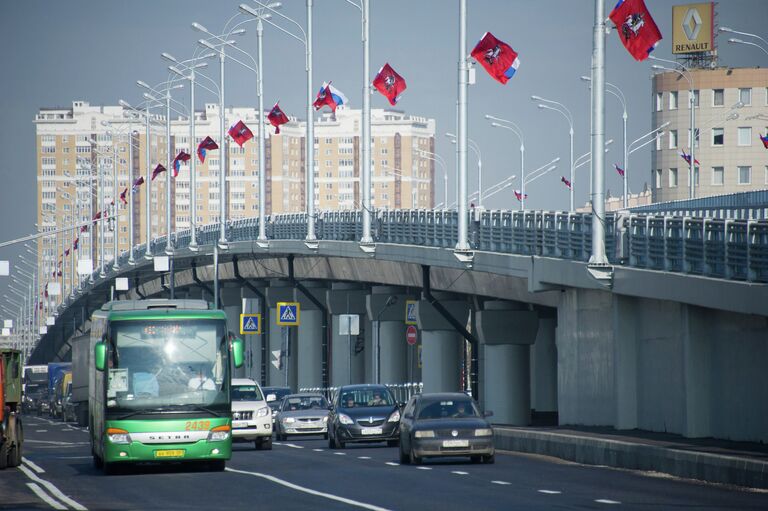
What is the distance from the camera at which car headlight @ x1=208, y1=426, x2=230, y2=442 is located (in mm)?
27156

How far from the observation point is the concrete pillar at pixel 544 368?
59.0m

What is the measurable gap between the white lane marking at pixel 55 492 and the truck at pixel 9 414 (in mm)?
706

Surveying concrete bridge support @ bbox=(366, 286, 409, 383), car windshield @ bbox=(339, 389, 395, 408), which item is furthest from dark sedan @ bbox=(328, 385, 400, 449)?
concrete bridge support @ bbox=(366, 286, 409, 383)

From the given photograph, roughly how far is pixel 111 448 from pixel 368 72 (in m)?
30.8

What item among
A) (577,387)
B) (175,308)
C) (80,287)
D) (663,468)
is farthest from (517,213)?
(80,287)

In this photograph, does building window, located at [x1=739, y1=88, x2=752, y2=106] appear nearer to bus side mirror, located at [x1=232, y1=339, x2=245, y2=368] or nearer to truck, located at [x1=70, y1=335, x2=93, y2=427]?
truck, located at [x1=70, y1=335, x2=93, y2=427]

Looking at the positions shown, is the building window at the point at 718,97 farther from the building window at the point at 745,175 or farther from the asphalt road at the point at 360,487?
the asphalt road at the point at 360,487

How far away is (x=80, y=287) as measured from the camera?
130625 millimetres

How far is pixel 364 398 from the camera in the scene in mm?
37781

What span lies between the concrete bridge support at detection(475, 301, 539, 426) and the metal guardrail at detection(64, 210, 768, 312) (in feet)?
9.42

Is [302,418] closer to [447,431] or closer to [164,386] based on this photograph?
[447,431]

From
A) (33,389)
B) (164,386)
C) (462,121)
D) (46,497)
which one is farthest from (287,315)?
(33,389)

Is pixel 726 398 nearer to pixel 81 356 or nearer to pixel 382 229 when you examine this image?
pixel 382 229

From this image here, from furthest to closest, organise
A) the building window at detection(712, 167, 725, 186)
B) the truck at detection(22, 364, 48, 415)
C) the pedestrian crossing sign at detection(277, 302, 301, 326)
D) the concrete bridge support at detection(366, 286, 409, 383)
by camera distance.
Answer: the building window at detection(712, 167, 725, 186) < the truck at detection(22, 364, 48, 415) < the concrete bridge support at detection(366, 286, 409, 383) < the pedestrian crossing sign at detection(277, 302, 301, 326)
